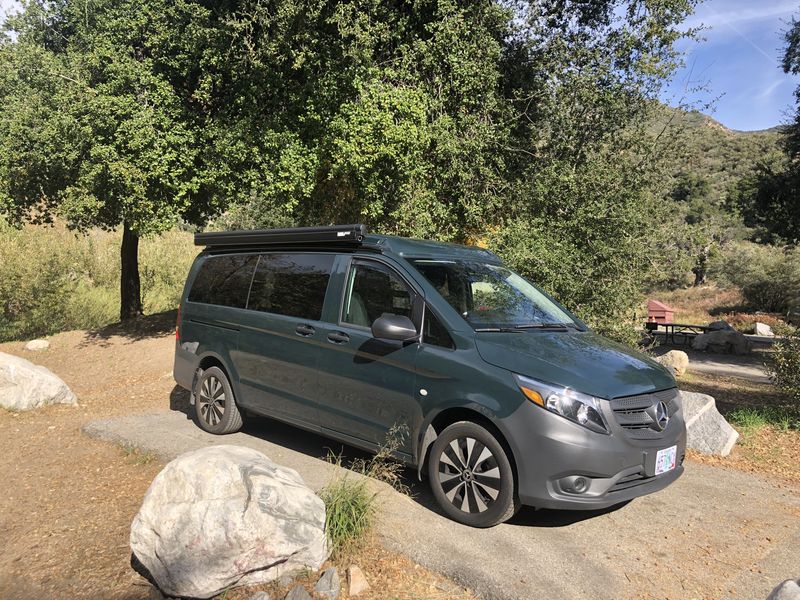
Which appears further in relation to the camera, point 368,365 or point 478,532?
point 368,365

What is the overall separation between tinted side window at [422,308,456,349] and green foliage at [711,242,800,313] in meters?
35.2

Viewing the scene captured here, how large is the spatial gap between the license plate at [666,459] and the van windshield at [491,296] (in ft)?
4.35

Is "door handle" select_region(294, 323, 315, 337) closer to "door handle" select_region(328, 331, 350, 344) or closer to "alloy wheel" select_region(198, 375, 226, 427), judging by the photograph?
"door handle" select_region(328, 331, 350, 344)

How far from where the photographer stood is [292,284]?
5.93 m

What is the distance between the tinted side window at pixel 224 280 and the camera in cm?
651

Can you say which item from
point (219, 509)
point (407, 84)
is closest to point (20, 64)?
point (407, 84)

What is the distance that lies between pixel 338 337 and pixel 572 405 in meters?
2.09

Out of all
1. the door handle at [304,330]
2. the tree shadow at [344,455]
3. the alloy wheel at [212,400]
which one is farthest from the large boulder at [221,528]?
the alloy wheel at [212,400]

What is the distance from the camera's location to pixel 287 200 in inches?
468

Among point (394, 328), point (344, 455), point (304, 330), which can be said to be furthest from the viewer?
point (344, 455)

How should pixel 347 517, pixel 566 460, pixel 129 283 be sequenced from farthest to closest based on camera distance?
1. pixel 129 283
2. pixel 347 517
3. pixel 566 460

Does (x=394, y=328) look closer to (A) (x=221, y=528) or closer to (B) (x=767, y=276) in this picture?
(A) (x=221, y=528)

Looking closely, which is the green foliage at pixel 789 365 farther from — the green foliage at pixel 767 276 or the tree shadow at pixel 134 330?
the green foliage at pixel 767 276

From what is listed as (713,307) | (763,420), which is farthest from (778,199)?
(713,307)
